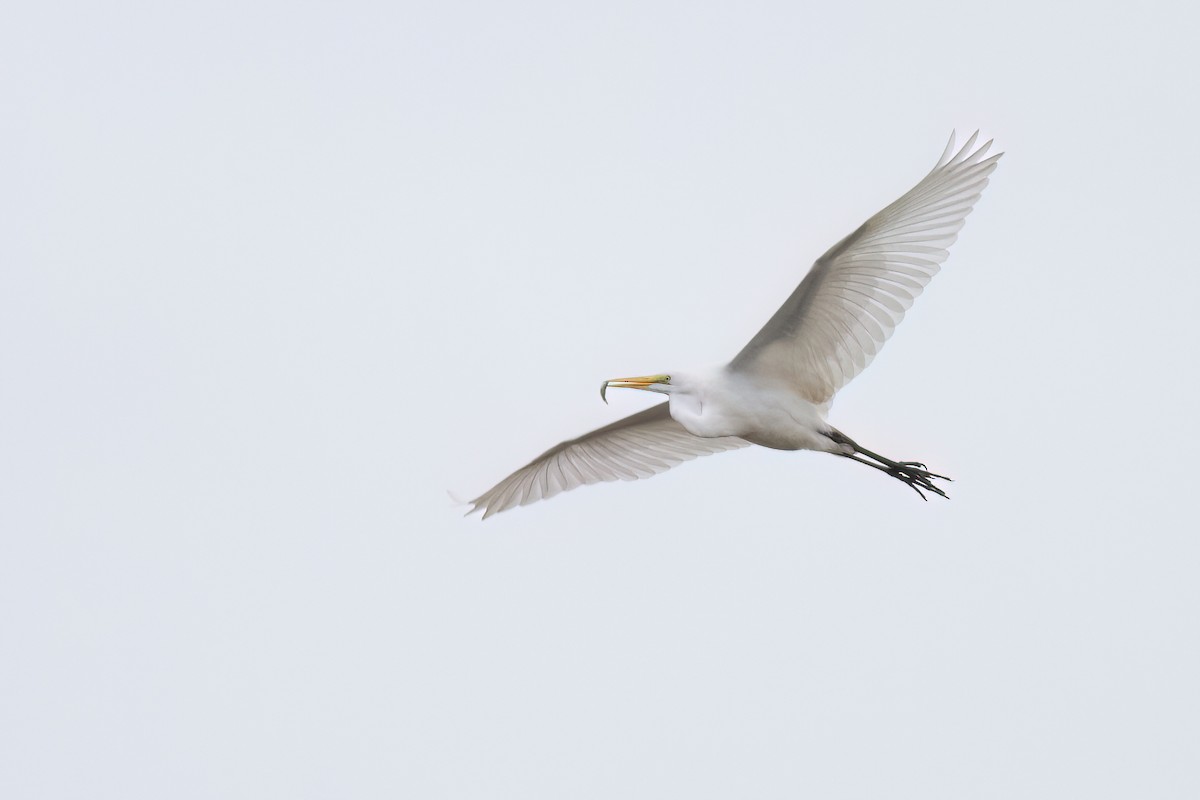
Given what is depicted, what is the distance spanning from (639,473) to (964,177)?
431 centimetres

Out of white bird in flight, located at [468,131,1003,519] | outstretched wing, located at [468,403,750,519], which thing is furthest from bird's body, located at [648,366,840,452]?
outstretched wing, located at [468,403,750,519]

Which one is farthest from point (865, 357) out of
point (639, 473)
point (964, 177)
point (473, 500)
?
point (473, 500)

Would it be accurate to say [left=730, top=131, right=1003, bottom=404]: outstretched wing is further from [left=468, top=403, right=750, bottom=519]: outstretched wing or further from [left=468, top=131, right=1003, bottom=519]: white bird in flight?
[left=468, top=403, right=750, bottom=519]: outstretched wing

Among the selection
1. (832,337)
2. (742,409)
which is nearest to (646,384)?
(742,409)

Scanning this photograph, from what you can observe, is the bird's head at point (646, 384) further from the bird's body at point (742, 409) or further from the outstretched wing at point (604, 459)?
the outstretched wing at point (604, 459)

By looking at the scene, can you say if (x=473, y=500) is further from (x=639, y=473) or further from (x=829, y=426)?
(x=829, y=426)

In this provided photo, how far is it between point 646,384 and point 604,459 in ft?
6.08

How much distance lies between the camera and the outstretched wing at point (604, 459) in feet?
51.3

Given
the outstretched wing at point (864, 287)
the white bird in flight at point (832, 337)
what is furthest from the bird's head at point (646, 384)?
the outstretched wing at point (864, 287)

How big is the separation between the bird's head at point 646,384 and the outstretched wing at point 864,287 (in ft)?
1.78

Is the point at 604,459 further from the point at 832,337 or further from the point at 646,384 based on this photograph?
the point at 832,337

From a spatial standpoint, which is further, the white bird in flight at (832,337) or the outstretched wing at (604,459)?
the outstretched wing at (604,459)

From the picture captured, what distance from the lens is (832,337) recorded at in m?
13.6

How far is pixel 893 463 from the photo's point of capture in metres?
14.3
